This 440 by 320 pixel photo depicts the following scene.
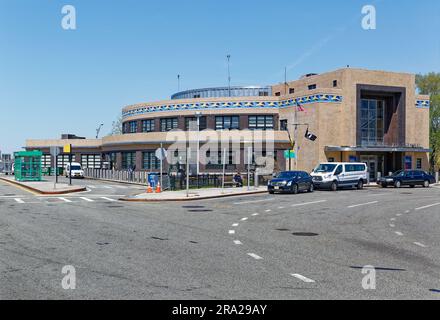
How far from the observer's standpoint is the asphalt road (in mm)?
7309

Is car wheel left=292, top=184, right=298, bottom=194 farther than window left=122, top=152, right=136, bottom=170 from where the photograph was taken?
No

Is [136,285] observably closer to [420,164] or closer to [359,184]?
[359,184]

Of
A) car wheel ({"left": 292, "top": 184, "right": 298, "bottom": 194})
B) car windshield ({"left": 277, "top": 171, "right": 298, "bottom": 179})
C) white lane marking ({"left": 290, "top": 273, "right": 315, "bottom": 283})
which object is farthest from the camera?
car windshield ({"left": 277, "top": 171, "right": 298, "bottom": 179})

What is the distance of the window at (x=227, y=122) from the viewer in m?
56.4

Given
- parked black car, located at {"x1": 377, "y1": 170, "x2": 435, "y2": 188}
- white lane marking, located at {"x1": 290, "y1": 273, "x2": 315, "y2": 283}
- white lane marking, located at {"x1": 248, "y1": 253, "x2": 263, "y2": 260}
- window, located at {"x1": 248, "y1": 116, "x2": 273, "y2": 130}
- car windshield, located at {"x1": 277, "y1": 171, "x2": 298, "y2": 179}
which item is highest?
window, located at {"x1": 248, "y1": 116, "x2": 273, "y2": 130}

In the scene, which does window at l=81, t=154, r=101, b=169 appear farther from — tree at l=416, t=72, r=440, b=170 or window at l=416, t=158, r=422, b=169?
tree at l=416, t=72, r=440, b=170

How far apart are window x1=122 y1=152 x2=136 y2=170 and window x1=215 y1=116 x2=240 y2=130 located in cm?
1027

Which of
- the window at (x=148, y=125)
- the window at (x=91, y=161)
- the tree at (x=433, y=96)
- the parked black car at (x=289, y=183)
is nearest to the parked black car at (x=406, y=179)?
the parked black car at (x=289, y=183)

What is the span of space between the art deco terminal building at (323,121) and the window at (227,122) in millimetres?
11

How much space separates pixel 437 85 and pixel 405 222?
62223 mm

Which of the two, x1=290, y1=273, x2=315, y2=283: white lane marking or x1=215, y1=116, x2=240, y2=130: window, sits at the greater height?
x1=215, y1=116, x2=240, y2=130: window

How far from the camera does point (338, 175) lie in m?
35.7

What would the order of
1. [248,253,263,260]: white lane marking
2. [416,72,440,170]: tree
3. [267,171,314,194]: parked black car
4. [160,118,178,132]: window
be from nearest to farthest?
[248,253,263,260]: white lane marking, [267,171,314,194]: parked black car, [160,118,178,132]: window, [416,72,440,170]: tree

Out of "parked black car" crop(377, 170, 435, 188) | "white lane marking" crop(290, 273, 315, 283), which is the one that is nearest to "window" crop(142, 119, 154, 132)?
"parked black car" crop(377, 170, 435, 188)
